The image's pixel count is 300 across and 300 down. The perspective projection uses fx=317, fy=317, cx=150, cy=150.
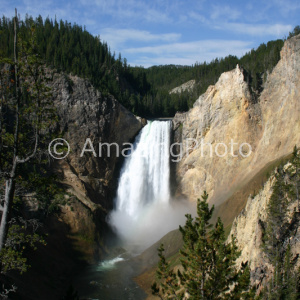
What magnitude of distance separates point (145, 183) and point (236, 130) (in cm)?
1716

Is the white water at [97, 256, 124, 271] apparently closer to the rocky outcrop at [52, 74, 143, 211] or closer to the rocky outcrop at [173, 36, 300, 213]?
the rocky outcrop at [52, 74, 143, 211]

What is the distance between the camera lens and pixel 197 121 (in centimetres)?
4894

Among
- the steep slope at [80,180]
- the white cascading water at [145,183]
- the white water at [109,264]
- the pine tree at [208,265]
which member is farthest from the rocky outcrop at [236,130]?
the pine tree at [208,265]

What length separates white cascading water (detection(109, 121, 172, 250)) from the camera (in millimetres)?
49781

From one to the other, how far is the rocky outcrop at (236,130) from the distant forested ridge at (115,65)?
121 inches

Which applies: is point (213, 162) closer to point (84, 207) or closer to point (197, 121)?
point (197, 121)

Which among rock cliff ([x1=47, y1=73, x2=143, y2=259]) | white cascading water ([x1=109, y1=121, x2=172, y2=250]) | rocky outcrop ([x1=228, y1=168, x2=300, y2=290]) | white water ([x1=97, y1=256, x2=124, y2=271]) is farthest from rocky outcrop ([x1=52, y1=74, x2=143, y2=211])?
rocky outcrop ([x1=228, y1=168, x2=300, y2=290])

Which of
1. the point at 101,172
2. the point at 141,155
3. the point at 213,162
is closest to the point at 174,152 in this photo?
the point at 141,155

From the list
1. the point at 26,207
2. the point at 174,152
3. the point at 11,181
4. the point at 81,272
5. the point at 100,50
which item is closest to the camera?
the point at 11,181

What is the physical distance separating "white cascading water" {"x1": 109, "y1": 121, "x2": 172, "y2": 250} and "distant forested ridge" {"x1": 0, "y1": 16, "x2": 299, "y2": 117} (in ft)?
38.2

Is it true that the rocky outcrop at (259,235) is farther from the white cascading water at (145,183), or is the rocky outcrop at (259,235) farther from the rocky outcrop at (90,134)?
the rocky outcrop at (90,134)

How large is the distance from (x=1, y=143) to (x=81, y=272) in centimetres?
2905

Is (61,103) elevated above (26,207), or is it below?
above

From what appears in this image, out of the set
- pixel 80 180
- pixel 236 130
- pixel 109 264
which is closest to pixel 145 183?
pixel 80 180
